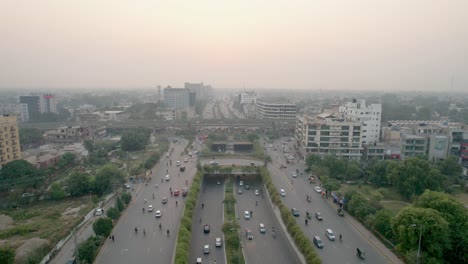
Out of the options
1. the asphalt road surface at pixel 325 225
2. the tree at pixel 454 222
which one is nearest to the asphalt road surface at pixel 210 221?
the asphalt road surface at pixel 325 225

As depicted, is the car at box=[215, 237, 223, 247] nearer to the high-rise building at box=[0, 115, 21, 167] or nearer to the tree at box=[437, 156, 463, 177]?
the tree at box=[437, 156, 463, 177]

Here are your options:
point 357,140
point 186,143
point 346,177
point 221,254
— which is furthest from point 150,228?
point 186,143

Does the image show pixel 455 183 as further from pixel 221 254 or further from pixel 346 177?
pixel 221 254

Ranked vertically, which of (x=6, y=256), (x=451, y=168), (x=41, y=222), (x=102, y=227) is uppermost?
(x=451, y=168)

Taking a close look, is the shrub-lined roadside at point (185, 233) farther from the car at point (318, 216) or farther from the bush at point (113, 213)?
the car at point (318, 216)

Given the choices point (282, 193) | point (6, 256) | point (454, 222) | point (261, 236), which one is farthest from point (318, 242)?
point (6, 256)

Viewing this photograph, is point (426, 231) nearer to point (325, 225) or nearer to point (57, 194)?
point (325, 225)
